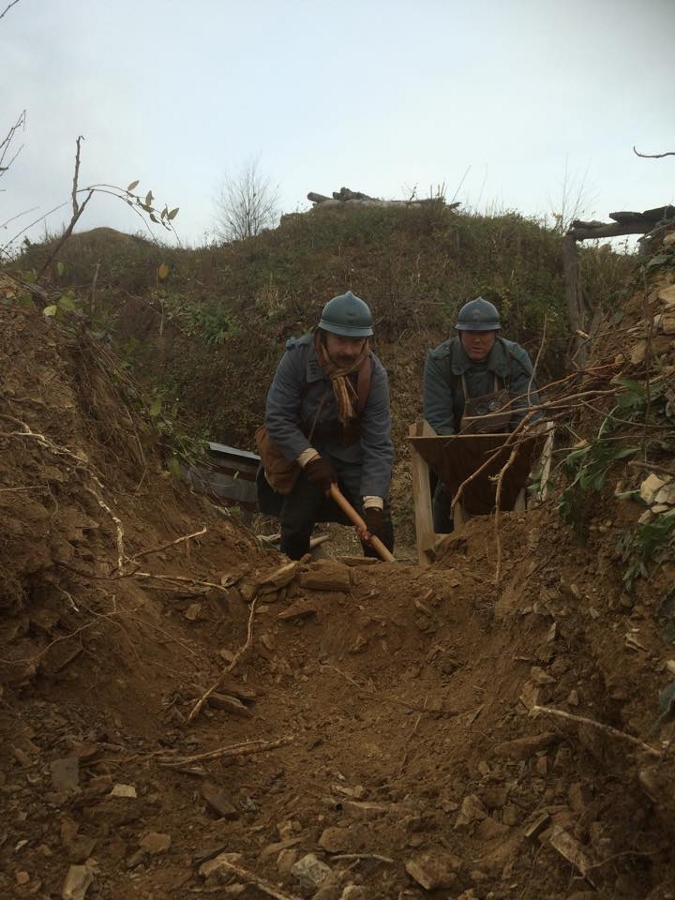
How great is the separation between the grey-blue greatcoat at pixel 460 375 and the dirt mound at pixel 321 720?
1.79 meters

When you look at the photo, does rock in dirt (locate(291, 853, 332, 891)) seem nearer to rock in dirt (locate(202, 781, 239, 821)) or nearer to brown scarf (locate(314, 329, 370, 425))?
rock in dirt (locate(202, 781, 239, 821))

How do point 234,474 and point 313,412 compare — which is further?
point 234,474

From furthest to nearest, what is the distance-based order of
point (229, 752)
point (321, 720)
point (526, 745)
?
point (321, 720) → point (229, 752) → point (526, 745)

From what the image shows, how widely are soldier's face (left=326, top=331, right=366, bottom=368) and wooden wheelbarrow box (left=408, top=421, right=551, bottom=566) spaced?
602mm

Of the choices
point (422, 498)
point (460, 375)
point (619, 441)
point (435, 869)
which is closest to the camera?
point (435, 869)

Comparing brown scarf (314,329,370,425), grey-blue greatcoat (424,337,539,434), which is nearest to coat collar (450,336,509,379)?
grey-blue greatcoat (424,337,539,434)

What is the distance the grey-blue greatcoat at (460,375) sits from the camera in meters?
5.63

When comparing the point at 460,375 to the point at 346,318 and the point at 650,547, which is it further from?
the point at 650,547

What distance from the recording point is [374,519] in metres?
5.07

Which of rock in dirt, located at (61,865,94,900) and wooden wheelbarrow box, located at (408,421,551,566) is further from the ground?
wooden wheelbarrow box, located at (408,421,551,566)

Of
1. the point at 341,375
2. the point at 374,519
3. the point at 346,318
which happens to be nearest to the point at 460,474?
the point at 374,519

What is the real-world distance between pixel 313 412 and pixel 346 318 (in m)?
0.64

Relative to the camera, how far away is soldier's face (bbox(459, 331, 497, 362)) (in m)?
5.53

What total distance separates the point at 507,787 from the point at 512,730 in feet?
0.64
